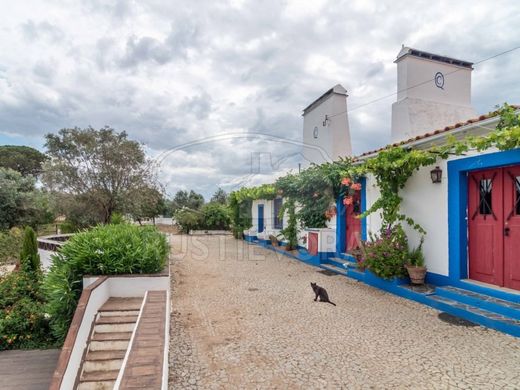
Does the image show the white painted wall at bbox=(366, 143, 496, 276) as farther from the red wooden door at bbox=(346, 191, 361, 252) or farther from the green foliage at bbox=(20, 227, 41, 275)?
the green foliage at bbox=(20, 227, 41, 275)

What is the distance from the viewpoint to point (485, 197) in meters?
5.55

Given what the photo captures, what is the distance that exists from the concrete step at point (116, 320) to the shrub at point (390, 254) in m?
4.69

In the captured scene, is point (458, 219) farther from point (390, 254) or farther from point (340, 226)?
point (340, 226)

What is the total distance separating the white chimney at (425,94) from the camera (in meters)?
10.2

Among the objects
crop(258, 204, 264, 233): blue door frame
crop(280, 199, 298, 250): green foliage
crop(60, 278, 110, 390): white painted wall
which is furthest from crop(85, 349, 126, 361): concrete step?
crop(258, 204, 264, 233): blue door frame

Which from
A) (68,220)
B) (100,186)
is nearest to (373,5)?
(100,186)

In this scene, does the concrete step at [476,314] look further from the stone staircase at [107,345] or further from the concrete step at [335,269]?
the stone staircase at [107,345]

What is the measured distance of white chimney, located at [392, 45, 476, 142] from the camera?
10.2m

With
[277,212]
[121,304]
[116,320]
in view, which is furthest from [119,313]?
[277,212]

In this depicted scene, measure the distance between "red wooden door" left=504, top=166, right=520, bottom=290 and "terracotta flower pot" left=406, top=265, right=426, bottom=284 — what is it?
128 centimetres

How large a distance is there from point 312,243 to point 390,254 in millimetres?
3766

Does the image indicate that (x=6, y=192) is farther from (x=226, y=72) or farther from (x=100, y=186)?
(x=226, y=72)

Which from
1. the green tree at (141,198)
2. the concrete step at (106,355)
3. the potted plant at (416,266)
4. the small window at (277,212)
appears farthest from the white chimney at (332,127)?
the concrete step at (106,355)

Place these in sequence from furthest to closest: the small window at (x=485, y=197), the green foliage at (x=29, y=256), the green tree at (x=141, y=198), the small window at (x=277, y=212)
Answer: the small window at (x=277, y=212) → the green tree at (x=141, y=198) → the green foliage at (x=29, y=256) → the small window at (x=485, y=197)
